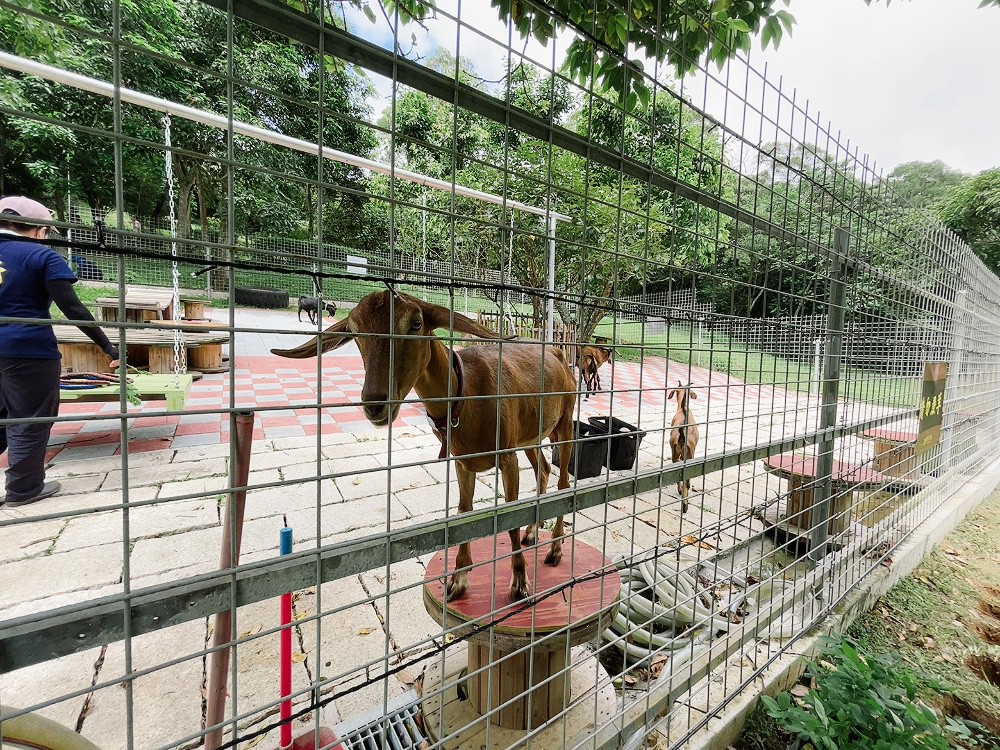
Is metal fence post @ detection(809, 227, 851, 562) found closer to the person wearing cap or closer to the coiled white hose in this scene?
the coiled white hose

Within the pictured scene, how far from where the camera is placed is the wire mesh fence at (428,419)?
93 centimetres

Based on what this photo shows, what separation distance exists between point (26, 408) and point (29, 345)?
1.58ft

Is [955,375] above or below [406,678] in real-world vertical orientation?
above

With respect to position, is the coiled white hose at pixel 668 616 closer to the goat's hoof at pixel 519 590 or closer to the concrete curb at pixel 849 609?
the concrete curb at pixel 849 609

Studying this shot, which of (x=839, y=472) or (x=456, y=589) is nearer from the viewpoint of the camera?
(x=456, y=589)

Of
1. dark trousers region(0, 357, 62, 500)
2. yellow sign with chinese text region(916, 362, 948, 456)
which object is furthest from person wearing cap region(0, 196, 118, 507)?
yellow sign with chinese text region(916, 362, 948, 456)

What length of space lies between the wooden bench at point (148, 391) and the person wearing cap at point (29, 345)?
80 centimetres

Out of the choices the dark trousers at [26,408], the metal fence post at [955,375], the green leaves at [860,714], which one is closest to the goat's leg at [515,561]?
the green leaves at [860,714]

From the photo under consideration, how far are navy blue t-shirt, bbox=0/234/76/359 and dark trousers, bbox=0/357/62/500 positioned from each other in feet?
0.35

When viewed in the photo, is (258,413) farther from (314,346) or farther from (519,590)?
(314,346)

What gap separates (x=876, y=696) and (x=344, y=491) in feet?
12.3

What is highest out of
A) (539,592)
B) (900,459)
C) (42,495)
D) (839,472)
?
(839,472)

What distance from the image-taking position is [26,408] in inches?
120

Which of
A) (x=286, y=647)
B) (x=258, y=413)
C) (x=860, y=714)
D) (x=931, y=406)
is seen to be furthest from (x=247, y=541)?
(x=931, y=406)
